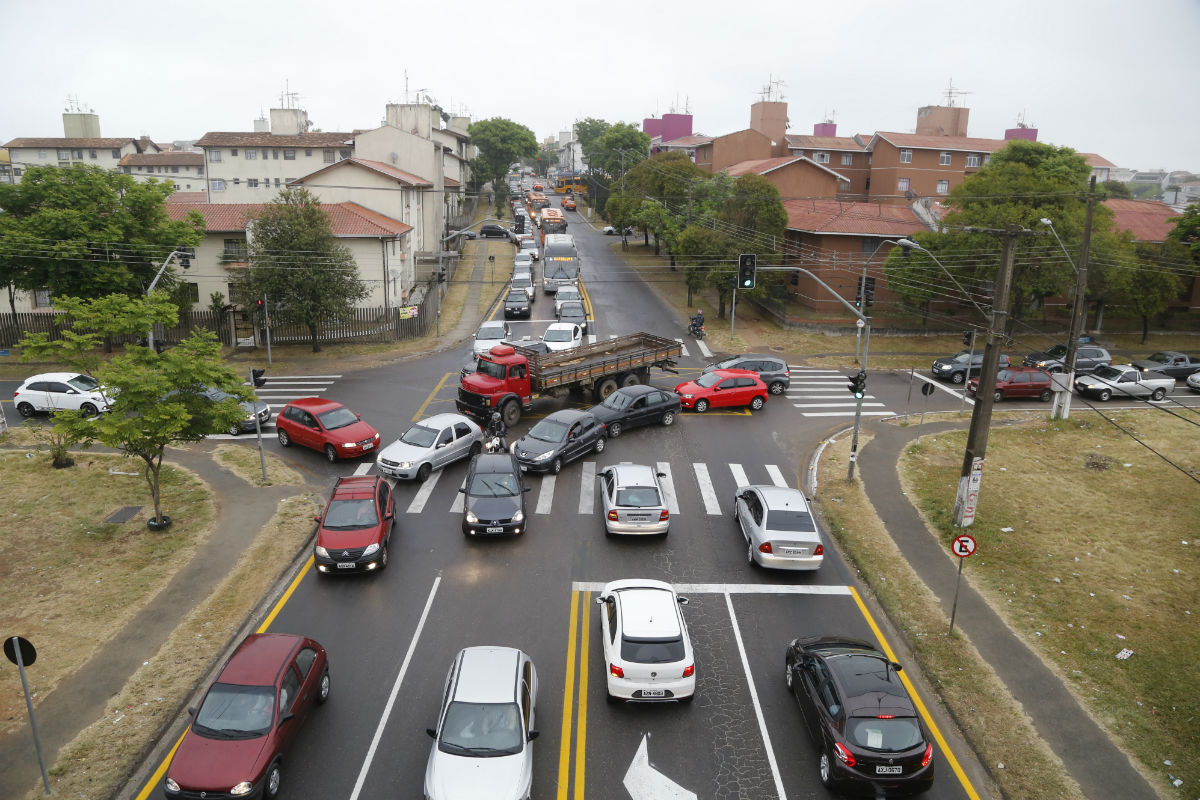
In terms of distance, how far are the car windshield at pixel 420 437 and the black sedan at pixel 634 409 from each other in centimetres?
589

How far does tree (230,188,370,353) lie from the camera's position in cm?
3597

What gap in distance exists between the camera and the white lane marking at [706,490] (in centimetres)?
2094

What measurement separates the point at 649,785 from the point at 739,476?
527 inches

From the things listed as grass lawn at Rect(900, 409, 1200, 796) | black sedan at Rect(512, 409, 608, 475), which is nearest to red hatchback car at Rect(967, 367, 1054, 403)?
grass lawn at Rect(900, 409, 1200, 796)

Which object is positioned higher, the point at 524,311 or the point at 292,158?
the point at 292,158

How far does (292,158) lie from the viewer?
64.1 m

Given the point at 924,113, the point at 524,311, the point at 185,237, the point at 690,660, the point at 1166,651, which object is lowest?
the point at 1166,651

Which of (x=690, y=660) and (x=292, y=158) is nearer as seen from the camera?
(x=690, y=660)

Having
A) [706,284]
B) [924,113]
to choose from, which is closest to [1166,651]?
[706,284]

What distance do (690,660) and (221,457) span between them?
18235mm

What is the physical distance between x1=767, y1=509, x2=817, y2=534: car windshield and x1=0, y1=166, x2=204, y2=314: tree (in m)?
32.7

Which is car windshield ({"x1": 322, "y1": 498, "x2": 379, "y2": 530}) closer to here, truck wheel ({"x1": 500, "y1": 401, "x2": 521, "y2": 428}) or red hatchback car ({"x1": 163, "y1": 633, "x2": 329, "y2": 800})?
red hatchback car ({"x1": 163, "y1": 633, "x2": 329, "y2": 800})

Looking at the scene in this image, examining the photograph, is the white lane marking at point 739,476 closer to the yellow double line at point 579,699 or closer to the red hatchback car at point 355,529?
the yellow double line at point 579,699

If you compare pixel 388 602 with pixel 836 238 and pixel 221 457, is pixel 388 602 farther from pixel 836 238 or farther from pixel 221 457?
pixel 836 238
